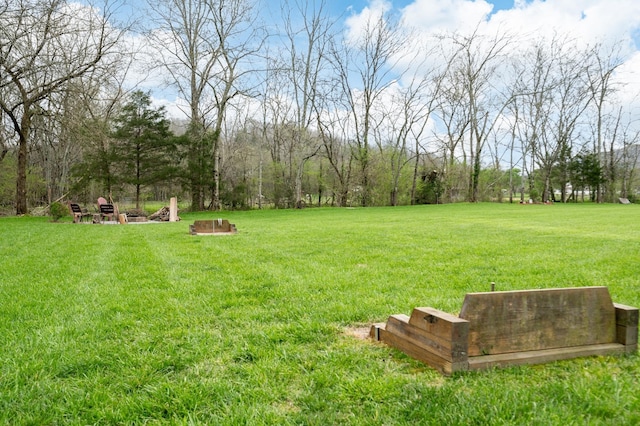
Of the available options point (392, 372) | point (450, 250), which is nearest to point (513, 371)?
point (392, 372)

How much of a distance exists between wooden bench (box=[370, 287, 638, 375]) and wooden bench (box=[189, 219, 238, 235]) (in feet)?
31.5

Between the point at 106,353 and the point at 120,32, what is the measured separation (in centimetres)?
2083

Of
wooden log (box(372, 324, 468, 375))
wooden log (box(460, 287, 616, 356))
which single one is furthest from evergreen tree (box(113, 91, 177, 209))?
wooden log (box(460, 287, 616, 356))

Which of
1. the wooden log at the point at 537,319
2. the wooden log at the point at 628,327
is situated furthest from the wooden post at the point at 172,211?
the wooden log at the point at 628,327

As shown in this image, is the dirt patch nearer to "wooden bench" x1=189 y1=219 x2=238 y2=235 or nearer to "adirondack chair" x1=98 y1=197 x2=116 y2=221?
"wooden bench" x1=189 y1=219 x2=238 y2=235

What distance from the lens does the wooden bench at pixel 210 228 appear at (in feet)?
38.9

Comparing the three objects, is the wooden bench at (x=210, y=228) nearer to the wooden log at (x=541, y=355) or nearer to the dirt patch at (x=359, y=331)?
the dirt patch at (x=359, y=331)

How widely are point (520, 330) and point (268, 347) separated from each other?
166 cm

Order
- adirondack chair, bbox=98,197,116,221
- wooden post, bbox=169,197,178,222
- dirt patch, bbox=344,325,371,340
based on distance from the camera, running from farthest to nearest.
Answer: wooden post, bbox=169,197,178,222, adirondack chair, bbox=98,197,116,221, dirt patch, bbox=344,325,371,340

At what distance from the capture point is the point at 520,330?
273 centimetres

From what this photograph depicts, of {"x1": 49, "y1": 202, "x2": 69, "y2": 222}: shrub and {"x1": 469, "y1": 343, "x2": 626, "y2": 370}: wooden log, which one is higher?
{"x1": 49, "y1": 202, "x2": 69, "y2": 222}: shrub

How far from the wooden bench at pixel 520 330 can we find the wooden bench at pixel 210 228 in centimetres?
961

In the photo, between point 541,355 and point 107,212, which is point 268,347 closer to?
point 541,355

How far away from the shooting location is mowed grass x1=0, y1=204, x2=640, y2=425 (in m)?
2.20
